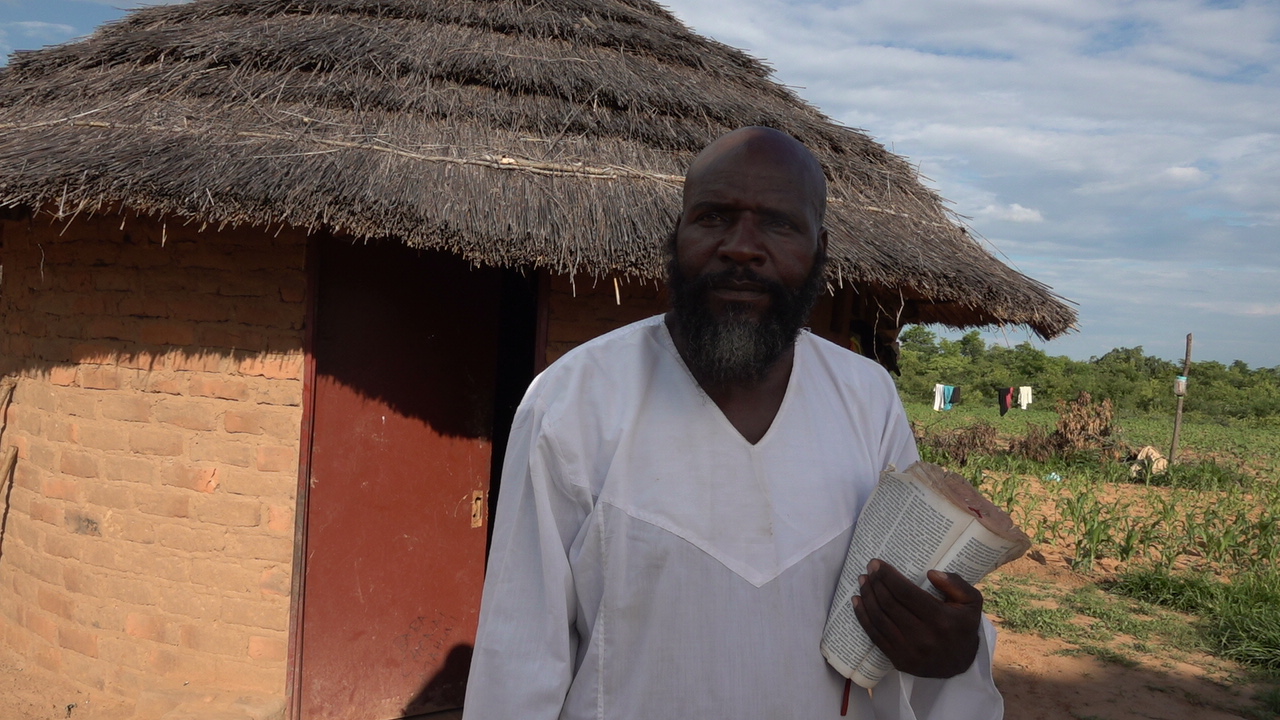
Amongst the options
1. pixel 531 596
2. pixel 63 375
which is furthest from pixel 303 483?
pixel 531 596

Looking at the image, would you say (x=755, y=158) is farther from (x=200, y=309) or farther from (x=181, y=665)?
(x=181, y=665)

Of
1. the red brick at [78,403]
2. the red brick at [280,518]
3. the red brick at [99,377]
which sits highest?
the red brick at [99,377]

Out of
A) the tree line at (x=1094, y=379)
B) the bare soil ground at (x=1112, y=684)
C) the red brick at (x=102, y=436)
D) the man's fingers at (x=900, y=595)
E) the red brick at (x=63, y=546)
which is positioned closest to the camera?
the man's fingers at (x=900, y=595)

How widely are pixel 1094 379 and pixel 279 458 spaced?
1079 inches

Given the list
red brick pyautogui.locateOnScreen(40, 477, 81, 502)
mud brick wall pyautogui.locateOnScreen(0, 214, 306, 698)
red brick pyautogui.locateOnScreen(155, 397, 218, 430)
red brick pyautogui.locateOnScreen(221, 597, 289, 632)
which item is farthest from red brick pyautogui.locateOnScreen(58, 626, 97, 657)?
red brick pyautogui.locateOnScreen(155, 397, 218, 430)

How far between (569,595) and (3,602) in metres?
4.52

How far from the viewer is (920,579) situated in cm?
139

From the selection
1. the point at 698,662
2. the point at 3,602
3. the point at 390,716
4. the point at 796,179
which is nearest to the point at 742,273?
the point at 796,179

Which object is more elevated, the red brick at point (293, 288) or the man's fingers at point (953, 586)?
the red brick at point (293, 288)

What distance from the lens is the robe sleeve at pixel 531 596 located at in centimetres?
136

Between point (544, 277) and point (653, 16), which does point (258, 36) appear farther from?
point (653, 16)

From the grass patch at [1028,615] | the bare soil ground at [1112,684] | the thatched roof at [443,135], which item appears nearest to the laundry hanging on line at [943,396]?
the grass patch at [1028,615]

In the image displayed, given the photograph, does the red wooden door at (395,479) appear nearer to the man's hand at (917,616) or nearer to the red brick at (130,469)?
the red brick at (130,469)

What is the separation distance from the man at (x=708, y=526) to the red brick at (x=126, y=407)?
10.4ft
